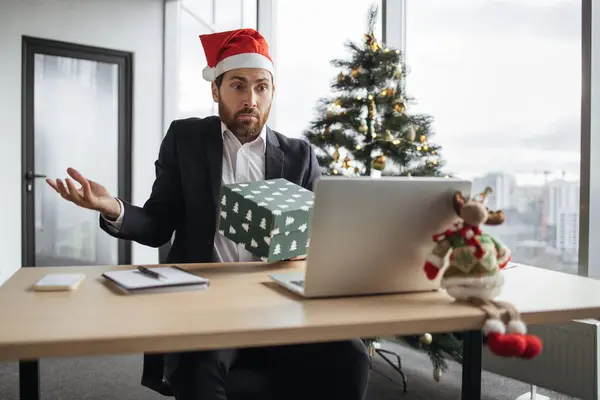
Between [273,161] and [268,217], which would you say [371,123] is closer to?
[273,161]

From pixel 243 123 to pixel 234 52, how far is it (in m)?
0.28

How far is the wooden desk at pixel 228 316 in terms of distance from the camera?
90 centimetres

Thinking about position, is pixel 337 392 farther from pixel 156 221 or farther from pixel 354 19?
pixel 354 19

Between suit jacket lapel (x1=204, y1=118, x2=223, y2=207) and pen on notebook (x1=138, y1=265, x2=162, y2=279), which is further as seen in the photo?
suit jacket lapel (x1=204, y1=118, x2=223, y2=207)

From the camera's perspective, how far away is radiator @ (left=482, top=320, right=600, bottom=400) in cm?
229

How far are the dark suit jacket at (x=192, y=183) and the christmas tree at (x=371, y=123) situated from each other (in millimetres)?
941

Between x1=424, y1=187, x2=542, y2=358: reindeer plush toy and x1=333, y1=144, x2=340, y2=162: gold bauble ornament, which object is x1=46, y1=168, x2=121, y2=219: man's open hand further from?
x1=333, y1=144, x2=340, y2=162: gold bauble ornament

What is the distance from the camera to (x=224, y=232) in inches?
62.6

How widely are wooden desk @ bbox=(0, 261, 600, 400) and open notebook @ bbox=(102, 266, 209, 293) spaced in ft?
0.09

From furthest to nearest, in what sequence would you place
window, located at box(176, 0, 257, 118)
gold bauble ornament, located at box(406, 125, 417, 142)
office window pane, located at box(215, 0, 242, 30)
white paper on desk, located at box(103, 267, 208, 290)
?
window, located at box(176, 0, 257, 118) → office window pane, located at box(215, 0, 242, 30) → gold bauble ornament, located at box(406, 125, 417, 142) → white paper on desk, located at box(103, 267, 208, 290)

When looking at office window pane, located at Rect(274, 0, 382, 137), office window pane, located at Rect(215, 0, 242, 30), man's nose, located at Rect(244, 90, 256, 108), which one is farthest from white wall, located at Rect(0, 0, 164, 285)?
man's nose, located at Rect(244, 90, 256, 108)

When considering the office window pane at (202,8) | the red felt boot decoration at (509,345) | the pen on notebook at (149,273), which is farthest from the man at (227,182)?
the office window pane at (202,8)

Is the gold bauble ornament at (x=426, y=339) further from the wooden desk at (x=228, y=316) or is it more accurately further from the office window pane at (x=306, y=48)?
the office window pane at (x=306, y=48)

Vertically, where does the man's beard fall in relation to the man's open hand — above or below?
above
